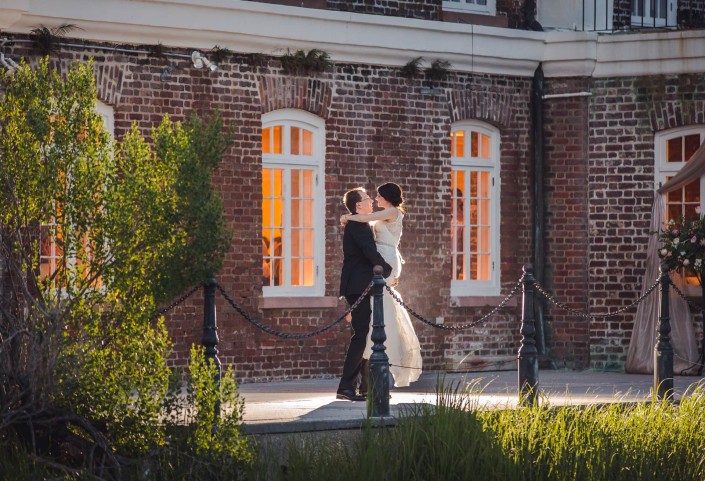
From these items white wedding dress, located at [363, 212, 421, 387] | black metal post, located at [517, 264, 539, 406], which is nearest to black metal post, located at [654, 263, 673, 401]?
black metal post, located at [517, 264, 539, 406]

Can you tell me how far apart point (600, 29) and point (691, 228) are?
9.41 feet

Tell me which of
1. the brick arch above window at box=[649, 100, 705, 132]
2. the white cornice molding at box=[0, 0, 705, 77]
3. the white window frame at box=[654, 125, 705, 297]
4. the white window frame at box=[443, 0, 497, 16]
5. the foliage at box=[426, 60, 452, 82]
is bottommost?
the white window frame at box=[654, 125, 705, 297]

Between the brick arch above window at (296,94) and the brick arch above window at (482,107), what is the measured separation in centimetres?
172

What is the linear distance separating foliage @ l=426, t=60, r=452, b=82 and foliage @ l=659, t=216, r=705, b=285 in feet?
9.92

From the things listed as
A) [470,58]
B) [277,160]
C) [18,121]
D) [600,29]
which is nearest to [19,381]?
[18,121]

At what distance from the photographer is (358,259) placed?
12.7 meters

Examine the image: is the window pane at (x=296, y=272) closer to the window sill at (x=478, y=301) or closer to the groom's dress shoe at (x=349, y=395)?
the window sill at (x=478, y=301)

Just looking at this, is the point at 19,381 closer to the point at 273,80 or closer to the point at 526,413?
the point at 526,413

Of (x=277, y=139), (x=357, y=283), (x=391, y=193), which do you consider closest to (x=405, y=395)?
(x=357, y=283)

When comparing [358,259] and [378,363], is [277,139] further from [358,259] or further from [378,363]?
[378,363]

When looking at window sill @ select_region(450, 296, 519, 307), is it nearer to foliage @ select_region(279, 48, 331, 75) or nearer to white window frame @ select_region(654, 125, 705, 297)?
white window frame @ select_region(654, 125, 705, 297)

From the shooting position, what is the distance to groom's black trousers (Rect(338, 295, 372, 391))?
497 inches

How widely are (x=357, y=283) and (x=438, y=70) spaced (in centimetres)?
551

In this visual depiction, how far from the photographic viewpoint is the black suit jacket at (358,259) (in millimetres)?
12648
